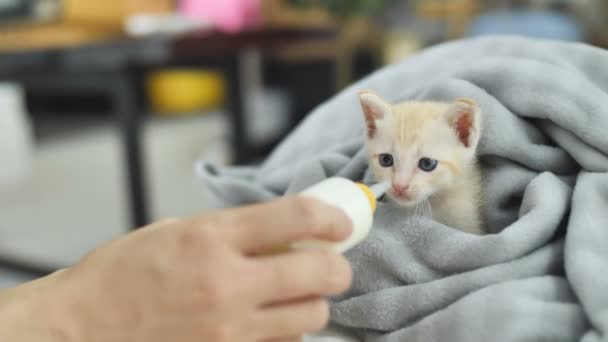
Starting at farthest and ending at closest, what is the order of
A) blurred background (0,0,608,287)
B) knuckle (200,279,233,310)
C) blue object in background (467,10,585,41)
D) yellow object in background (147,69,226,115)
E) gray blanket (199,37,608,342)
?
yellow object in background (147,69,226,115), blue object in background (467,10,585,41), blurred background (0,0,608,287), gray blanket (199,37,608,342), knuckle (200,279,233,310)

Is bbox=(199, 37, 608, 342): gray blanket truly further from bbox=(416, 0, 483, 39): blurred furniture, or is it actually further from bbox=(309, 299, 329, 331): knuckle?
bbox=(416, 0, 483, 39): blurred furniture

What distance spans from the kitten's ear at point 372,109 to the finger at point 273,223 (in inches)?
10.9

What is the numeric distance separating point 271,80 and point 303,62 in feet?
0.96

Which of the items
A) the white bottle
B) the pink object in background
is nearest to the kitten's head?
the white bottle

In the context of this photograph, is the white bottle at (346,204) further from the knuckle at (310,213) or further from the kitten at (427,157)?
the kitten at (427,157)

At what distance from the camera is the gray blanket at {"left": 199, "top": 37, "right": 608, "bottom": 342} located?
50 cm

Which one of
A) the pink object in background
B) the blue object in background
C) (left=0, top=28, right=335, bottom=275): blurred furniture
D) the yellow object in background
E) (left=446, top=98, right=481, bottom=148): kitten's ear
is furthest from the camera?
the yellow object in background

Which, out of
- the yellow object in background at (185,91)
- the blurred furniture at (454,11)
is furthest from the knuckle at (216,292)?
the yellow object in background at (185,91)

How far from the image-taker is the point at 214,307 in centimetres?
40

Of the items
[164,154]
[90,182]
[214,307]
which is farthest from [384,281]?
[164,154]

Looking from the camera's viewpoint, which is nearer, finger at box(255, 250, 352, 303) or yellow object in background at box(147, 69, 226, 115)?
finger at box(255, 250, 352, 303)

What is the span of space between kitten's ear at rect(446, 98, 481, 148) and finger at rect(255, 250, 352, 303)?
0.86 feet

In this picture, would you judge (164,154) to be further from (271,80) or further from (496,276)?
(496,276)

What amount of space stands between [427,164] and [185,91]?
340 cm
